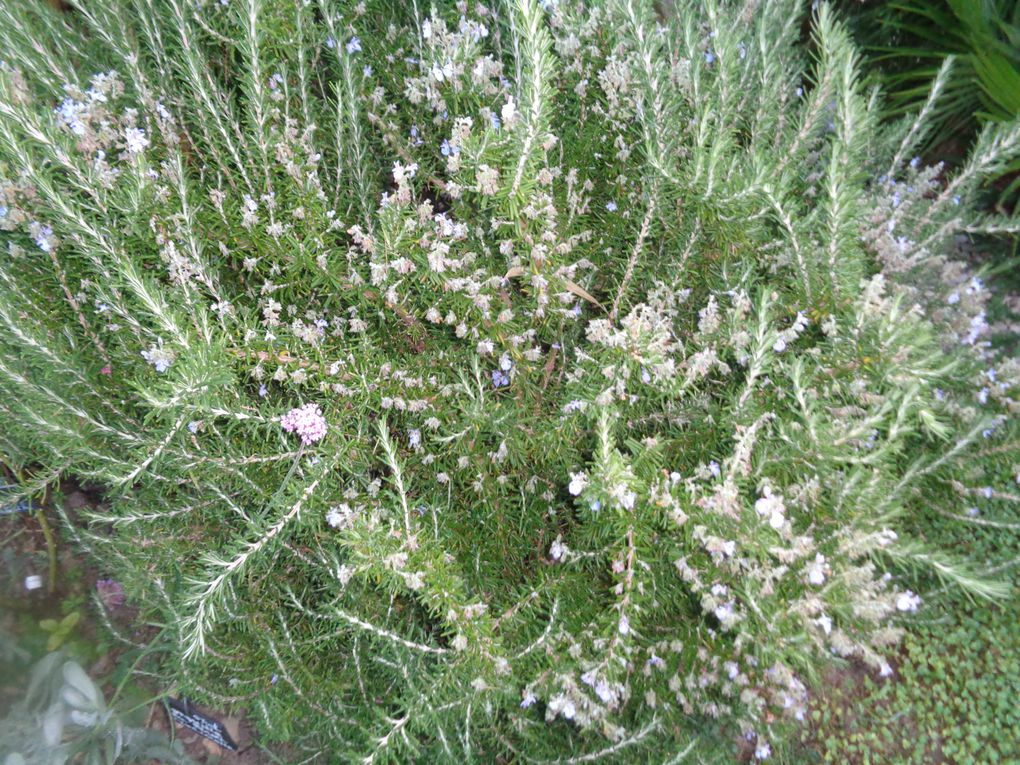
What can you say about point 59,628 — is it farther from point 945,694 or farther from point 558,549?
point 945,694

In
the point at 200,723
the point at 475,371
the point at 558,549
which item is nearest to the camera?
the point at 475,371

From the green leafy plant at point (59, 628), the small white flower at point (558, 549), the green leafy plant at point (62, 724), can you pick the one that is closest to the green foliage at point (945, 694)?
the small white flower at point (558, 549)

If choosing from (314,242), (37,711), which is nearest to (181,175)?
(314,242)

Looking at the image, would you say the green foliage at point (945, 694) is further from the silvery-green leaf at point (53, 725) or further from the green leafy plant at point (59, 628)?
the green leafy plant at point (59, 628)

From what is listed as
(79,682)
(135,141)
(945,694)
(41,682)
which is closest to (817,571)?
(945,694)

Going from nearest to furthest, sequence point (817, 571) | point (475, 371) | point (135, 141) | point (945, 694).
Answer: point (817, 571)
point (135, 141)
point (475, 371)
point (945, 694)

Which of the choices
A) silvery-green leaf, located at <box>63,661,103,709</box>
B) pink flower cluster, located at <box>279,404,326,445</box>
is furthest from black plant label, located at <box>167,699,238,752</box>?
pink flower cluster, located at <box>279,404,326,445</box>
